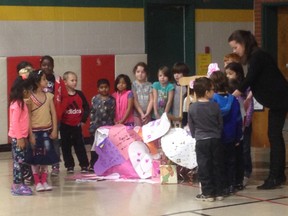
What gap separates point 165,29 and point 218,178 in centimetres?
778

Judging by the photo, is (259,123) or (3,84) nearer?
(259,123)

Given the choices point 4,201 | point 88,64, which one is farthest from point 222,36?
point 4,201

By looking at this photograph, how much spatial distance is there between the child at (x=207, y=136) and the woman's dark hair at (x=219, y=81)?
24 centimetres

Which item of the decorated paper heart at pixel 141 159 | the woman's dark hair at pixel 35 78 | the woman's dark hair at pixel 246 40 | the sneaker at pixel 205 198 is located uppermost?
the woman's dark hair at pixel 246 40

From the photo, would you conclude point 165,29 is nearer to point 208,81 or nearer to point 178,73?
point 178,73

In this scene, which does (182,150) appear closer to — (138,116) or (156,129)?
(156,129)

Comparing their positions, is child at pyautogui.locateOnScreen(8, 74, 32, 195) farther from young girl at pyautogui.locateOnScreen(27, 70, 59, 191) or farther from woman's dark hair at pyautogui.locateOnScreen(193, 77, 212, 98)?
woman's dark hair at pyautogui.locateOnScreen(193, 77, 212, 98)

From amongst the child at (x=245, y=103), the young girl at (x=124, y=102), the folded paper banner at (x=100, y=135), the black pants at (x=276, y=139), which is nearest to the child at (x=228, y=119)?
the child at (x=245, y=103)

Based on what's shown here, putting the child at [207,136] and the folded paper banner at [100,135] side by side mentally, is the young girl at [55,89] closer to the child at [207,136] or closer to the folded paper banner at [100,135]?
the folded paper banner at [100,135]

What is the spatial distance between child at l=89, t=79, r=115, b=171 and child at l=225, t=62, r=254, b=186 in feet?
6.71

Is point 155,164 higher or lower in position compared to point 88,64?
lower

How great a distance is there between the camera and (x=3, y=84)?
44.0ft

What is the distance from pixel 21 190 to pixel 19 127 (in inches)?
31.5

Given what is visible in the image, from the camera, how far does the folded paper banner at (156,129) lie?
1033cm
